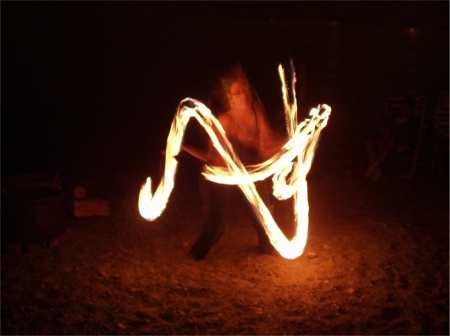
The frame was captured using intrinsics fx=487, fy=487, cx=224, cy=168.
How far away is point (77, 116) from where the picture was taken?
29.3ft

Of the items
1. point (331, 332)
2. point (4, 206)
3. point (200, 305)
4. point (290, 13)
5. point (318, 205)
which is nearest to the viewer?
point (331, 332)

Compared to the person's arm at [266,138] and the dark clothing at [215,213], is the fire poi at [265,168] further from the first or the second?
the dark clothing at [215,213]

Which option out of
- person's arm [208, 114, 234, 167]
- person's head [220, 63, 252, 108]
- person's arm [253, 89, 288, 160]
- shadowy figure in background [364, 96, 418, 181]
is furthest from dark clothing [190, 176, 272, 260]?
shadowy figure in background [364, 96, 418, 181]

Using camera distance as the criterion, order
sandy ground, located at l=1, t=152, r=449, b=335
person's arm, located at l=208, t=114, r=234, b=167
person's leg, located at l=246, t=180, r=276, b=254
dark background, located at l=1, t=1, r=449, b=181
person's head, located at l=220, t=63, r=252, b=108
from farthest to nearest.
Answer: dark background, located at l=1, t=1, r=449, b=181 < person's leg, located at l=246, t=180, r=276, b=254 < person's arm, located at l=208, t=114, r=234, b=167 < person's head, located at l=220, t=63, r=252, b=108 < sandy ground, located at l=1, t=152, r=449, b=335

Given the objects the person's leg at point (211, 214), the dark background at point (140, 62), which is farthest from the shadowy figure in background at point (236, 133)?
the dark background at point (140, 62)

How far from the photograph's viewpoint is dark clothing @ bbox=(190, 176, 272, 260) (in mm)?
5090

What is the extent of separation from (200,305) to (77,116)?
18.0 ft

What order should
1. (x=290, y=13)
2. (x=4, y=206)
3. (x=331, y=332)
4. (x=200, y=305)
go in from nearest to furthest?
(x=331, y=332) → (x=200, y=305) → (x=4, y=206) → (x=290, y=13)

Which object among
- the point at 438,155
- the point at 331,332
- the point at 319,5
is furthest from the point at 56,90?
the point at 438,155

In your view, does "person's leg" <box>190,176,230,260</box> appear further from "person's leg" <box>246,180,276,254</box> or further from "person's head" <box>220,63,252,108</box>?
"person's head" <box>220,63,252,108</box>

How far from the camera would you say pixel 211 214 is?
17.2 feet

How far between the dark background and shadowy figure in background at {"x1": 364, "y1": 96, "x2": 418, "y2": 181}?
0.55 metres

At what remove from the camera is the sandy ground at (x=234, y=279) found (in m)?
4.30

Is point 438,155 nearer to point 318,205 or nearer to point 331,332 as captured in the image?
point 318,205
